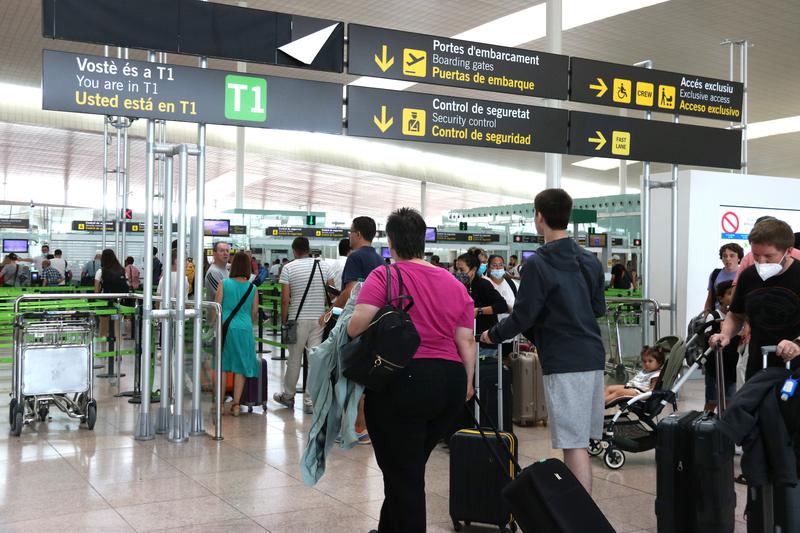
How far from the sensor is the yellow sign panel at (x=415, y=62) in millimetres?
7363

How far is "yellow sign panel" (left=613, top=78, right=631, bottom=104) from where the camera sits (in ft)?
27.8

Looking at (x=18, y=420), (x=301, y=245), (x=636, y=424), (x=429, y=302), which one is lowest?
(x=18, y=420)

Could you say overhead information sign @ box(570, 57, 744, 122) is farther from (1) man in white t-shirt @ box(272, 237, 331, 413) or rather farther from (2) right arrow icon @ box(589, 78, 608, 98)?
(1) man in white t-shirt @ box(272, 237, 331, 413)

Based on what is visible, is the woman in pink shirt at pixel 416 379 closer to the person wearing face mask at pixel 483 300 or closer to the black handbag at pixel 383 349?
the black handbag at pixel 383 349

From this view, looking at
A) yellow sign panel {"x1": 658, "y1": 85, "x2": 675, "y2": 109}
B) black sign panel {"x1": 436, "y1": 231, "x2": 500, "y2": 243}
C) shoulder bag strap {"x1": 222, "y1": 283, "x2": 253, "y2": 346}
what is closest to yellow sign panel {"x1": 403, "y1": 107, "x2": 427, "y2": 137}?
shoulder bag strap {"x1": 222, "y1": 283, "x2": 253, "y2": 346}

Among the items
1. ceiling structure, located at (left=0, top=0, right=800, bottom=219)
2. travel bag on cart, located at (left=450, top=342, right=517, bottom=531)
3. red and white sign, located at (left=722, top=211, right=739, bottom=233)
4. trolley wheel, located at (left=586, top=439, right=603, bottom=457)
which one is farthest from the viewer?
ceiling structure, located at (left=0, top=0, right=800, bottom=219)

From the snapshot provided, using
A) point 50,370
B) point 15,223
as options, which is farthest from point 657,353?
point 15,223

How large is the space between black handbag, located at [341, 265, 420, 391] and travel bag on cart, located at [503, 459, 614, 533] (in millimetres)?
681

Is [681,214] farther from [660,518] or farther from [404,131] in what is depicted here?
[660,518]

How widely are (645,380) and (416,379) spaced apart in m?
4.00

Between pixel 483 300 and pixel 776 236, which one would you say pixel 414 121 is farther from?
pixel 776 236

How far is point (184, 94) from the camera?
252 inches

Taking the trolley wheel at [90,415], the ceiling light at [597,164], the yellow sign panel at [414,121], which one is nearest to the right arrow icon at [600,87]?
the yellow sign panel at [414,121]

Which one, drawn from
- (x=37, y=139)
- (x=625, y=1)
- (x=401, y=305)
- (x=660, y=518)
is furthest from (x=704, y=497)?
(x=37, y=139)
